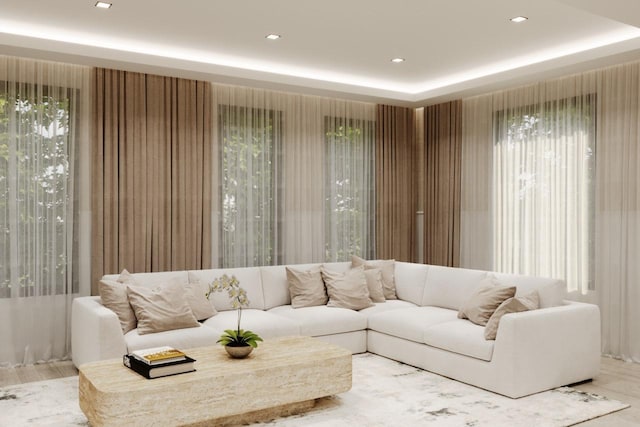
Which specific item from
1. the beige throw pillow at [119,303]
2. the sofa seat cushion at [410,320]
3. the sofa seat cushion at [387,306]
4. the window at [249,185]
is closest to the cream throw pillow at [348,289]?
the sofa seat cushion at [387,306]

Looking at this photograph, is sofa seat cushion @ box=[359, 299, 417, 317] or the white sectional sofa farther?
sofa seat cushion @ box=[359, 299, 417, 317]

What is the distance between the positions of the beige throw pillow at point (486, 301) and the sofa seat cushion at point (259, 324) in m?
1.45

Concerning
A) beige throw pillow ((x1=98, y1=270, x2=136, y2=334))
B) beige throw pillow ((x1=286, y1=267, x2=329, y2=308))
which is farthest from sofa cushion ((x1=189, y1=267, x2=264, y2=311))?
beige throw pillow ((x1=98, y1=270, x2=136, y2=334))

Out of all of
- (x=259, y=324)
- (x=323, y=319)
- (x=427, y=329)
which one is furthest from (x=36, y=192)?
(x=427, y=329)

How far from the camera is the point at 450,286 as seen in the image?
5.61 m

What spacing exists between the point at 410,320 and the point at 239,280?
161cm

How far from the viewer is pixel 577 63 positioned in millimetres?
5246

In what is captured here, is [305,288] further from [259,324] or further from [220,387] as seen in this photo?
[220,387]

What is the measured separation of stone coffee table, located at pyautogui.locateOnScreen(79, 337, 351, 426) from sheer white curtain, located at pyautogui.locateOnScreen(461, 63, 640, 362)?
2.80 meters

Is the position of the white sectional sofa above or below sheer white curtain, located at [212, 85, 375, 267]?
below

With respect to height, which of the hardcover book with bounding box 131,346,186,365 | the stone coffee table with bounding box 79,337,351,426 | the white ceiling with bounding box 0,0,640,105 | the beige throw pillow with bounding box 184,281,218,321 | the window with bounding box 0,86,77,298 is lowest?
the stone coffee table with bounding box 79,337,351,426

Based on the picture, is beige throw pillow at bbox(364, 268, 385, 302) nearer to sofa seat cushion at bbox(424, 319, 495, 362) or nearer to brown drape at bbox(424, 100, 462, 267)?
sofa seat cushion at bbox(424, 319, 495, 362)

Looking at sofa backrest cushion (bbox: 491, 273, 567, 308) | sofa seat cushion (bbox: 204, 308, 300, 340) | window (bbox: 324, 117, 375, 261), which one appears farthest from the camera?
window (bbox: 324, 117, 375, 261)

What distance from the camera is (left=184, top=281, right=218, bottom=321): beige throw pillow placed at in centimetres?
499
